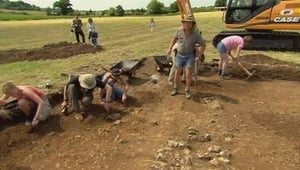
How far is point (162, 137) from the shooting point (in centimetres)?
740

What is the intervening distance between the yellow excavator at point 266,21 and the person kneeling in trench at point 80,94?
890cm

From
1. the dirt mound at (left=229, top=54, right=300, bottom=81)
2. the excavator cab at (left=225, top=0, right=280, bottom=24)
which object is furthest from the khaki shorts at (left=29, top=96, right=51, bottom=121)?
the excavator cab at (left=225, top=0, right=280, bottom=24)

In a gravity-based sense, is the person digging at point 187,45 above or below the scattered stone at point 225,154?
above

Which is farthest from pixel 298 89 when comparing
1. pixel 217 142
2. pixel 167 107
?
pixel 217 142

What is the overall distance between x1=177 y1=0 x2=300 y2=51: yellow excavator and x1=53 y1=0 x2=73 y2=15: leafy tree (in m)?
71.5

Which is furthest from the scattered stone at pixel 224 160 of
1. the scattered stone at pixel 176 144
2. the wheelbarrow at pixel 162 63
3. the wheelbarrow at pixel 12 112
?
the wheelbarrow at pixel 162 63

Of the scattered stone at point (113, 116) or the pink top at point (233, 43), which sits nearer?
the scattered stone at point (113, 116)

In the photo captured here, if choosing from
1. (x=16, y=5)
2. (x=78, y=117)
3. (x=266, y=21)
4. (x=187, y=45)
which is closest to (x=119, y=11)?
(x=16, y=5)

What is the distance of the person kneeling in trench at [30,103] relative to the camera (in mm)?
7880

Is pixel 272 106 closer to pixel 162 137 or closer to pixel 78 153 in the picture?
→ pixel 162 137

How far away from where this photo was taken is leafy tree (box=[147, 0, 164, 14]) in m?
76.2

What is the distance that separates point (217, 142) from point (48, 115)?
307 centimetres

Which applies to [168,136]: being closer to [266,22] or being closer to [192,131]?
[192,131]

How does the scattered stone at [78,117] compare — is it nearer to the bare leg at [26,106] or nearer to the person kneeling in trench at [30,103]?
the person kneeling in trench at [30,103]
